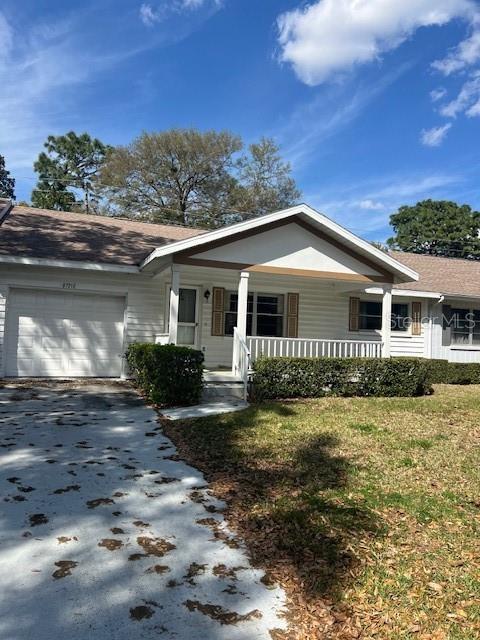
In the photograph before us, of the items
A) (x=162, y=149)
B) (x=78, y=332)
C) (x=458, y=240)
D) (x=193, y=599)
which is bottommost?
(x=193, y=599)

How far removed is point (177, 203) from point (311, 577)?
35558 mm

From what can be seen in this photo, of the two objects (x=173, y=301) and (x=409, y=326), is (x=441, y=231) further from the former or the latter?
(x=173, y=301)

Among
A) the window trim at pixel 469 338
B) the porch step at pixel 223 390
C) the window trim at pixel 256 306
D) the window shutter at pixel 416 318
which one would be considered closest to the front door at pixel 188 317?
the window trim at pixel 256 306

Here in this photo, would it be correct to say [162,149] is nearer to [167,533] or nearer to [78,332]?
[78,332]

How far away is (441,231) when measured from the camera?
47031 millimetres

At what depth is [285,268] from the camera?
12148 mm

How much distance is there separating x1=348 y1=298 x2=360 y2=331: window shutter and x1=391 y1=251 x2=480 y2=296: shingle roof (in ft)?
4.38

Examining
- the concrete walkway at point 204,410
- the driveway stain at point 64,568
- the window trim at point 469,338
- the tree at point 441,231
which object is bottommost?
the driveway stain at point 64,568


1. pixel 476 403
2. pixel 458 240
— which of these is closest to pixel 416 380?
pixel 476 403

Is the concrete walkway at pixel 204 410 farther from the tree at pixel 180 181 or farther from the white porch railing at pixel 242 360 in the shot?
the tree at pixel 180 181

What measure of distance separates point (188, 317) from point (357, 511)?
981 cm

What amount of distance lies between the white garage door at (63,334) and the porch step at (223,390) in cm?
337

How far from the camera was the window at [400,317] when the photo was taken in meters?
16.5

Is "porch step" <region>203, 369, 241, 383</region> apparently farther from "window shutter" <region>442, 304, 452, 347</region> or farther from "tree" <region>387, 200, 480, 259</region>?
"tree" <region>387, 200, 480, 259</region>
